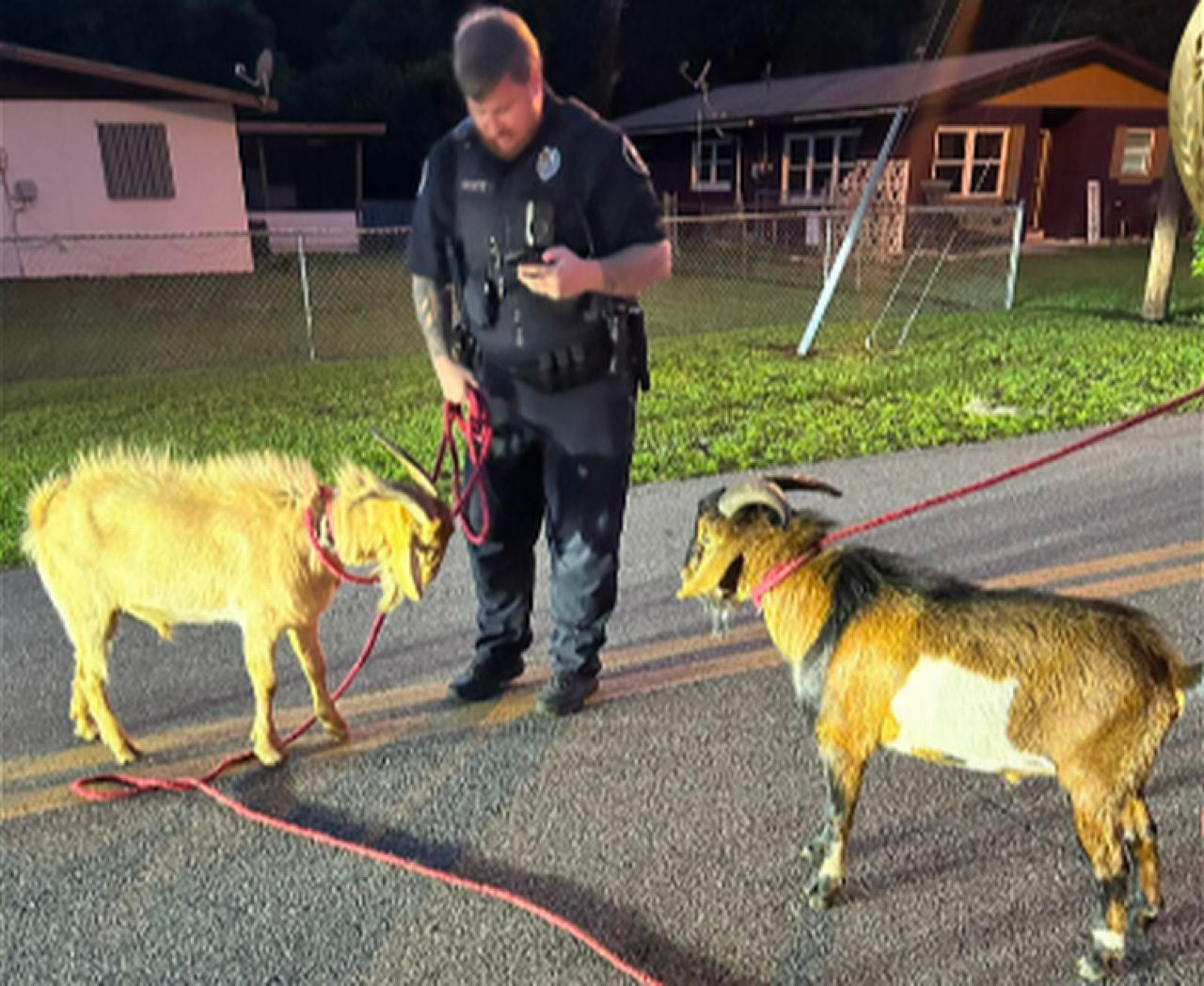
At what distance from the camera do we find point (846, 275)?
57.3 ft

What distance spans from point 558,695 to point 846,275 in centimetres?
1506

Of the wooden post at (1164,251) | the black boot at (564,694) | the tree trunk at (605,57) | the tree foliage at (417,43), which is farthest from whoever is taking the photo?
the tree trunk at (605,57)

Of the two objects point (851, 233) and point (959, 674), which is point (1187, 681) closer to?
point (959, 674)

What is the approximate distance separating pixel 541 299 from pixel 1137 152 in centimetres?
2853

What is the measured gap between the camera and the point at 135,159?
2120 cm

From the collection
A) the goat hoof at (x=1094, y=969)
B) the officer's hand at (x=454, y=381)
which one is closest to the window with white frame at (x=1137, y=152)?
the officer's hand at (x=454, y=381)

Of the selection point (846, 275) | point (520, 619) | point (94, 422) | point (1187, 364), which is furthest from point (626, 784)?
point (846, 275)

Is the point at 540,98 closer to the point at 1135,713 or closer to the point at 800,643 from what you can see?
the point at 800,643

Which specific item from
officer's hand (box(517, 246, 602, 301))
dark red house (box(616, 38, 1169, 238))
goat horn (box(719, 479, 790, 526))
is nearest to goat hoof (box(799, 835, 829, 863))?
goat horn (box(719, 479, 790, 526))

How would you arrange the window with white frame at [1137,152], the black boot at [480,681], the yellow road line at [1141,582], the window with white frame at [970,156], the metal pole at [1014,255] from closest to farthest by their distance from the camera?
1. the black boot at [480,681]
2. the yellow road line at [1141,582]
3. the metal pole at [1014,255]
4. the window with white frame at [970,156]
5. the window with white frame at [1137,152]

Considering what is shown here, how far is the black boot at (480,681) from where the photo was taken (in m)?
4.18

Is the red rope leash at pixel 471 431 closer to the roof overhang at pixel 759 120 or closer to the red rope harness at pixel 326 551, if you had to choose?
the red rope harness at pixel 326 551

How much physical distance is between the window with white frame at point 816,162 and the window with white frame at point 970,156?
2.31 m

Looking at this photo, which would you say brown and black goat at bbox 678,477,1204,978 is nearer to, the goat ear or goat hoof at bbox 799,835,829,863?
A: goat hoof at bbox 799,835,829,863
